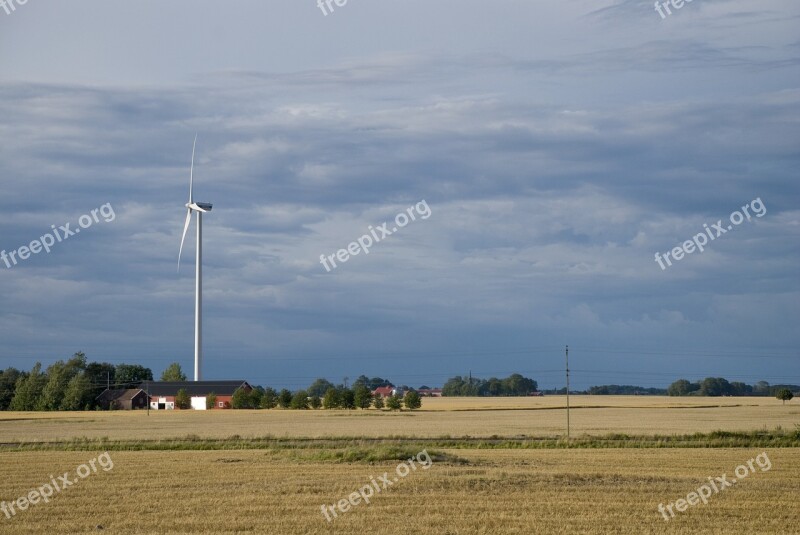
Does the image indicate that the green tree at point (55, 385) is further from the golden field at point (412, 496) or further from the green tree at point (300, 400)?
the golden field at point (412, 496)

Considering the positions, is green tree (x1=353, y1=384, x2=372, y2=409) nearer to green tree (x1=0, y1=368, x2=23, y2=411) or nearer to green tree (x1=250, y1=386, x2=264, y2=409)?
green tree (x1=250, y1=386, x2=264, y2=409)

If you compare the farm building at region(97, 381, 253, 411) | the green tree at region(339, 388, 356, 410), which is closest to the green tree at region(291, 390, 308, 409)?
the green tree at region(339, 388, 356, 410)

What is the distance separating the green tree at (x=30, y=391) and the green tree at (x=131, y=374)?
2313 cm

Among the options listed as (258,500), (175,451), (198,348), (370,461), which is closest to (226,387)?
(198,348)

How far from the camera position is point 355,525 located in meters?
22.3

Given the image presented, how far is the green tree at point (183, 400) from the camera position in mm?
147250

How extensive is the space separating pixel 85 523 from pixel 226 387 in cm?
13509

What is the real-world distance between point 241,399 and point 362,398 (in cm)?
1985

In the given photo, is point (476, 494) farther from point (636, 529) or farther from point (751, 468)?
point (751, 468)

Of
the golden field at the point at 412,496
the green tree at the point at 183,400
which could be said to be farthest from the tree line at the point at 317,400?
the golden field at the point at 412,496

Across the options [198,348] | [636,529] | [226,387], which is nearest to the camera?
[636,529]

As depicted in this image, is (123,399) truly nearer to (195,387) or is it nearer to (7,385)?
(195,387)
